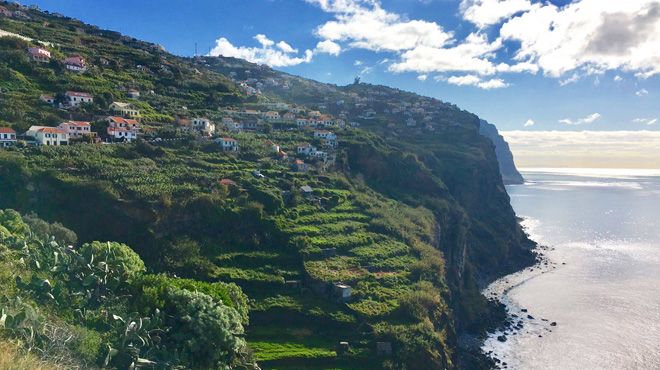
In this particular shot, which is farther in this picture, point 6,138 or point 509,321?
point 509,321

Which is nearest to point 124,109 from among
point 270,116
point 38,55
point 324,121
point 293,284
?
point 38,55

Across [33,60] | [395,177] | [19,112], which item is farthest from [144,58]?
[395,177]

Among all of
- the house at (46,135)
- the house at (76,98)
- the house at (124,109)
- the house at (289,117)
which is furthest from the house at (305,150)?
the house at (46,135)

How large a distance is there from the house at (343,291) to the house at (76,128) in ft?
151

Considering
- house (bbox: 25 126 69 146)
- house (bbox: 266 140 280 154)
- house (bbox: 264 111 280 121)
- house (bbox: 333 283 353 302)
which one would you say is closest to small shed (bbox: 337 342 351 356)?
house (bbox: 333 283 353 302)

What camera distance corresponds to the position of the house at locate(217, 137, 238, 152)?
76188 millimetres

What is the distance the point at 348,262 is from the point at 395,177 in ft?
133

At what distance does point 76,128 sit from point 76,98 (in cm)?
1387

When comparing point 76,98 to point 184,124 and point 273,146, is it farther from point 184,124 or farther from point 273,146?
point 273,146

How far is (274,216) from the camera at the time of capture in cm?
5766

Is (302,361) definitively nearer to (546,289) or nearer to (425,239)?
(425,239)

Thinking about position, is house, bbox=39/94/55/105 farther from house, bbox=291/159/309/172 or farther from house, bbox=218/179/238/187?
house, bbox=291/159/309/172

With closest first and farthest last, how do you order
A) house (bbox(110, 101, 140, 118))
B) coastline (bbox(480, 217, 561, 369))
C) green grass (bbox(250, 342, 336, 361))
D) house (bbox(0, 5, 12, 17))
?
green grass (bbox(250, 342, 336, 361)), coastline (bbox(480, 217, 561, 369)), house (bbox(110, 101, 140, 118)), house (bbox(0, 5, 12, 17))

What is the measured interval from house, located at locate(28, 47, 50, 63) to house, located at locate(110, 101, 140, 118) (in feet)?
75.6
